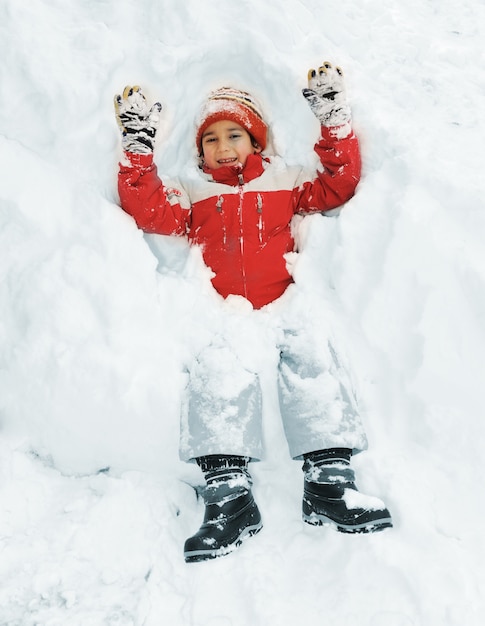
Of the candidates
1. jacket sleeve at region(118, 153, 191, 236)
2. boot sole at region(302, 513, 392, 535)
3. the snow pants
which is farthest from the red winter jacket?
boot sole at region(302, 513, 392, 535)

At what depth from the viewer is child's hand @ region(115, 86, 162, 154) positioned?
7.04 ft

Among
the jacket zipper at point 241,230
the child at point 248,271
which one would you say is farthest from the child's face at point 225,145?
the jacket zipper at point 241,230

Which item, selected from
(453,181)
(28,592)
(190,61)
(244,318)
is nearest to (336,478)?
(244,318)

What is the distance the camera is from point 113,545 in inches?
67.2

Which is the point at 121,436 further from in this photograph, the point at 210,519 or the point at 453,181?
the point at 453,181

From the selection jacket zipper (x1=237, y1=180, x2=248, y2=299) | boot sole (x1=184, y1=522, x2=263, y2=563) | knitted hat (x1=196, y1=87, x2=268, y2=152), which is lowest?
boot sole (x1=184, y1=522, x2=263, y2=563)

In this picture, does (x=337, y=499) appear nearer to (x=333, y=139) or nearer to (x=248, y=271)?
(x=248, y=271)

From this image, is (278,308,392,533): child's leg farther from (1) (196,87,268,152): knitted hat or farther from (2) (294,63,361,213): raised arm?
(1) (196,87,268,152): knitted hat

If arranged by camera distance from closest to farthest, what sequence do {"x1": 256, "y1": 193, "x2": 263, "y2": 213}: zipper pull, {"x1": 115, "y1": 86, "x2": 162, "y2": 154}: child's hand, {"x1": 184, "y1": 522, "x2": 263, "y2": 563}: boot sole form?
{"x1": 184, "y1": 522, "x2": 263, "y2": 563}: boot sole → {"x1": 115, "y1": 86, "x2": 162, "y2": 154}: child's hand → {"x1": 256, "y1": 193, "x2": 263, "y2": 213}: zipper pull

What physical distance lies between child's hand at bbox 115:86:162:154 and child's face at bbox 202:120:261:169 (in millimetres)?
364

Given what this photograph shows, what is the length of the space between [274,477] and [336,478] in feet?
1.00

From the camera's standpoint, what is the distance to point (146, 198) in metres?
2.25

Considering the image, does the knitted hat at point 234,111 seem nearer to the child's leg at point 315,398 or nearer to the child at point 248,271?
the child at point 248,271

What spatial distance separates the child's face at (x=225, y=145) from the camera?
2471 millimetres
